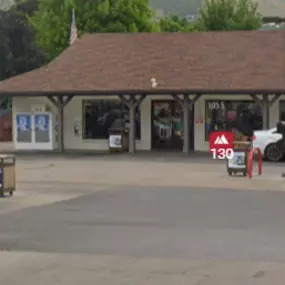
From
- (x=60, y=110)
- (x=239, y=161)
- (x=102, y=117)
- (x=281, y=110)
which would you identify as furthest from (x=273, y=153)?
(x=60, y=110)

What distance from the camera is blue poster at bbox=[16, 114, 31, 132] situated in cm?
3441

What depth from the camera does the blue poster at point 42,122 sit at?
3416 cm

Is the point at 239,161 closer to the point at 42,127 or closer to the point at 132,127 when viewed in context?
the point at 132,127

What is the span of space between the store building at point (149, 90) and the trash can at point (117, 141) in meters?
0.58

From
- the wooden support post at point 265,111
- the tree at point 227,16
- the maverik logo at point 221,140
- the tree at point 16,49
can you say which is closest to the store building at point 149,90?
the wooden support post at point 265,111

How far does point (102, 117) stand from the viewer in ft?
113

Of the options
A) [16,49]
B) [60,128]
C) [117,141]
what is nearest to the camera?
[117,141]

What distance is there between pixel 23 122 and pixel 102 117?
3638 millimetres

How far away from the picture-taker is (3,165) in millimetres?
17266

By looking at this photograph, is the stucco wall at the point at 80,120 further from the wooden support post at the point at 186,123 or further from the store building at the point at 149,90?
the wooden support post at the point at 186,123

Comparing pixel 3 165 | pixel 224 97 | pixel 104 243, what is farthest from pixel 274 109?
pixel 104 243

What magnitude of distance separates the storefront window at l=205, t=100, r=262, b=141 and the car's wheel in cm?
399

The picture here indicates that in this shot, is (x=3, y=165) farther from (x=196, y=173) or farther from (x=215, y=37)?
(x=215, y=37)

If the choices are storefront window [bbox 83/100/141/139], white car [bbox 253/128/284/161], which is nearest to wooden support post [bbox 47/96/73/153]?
storefront window [bbox 83/100/141/139]
